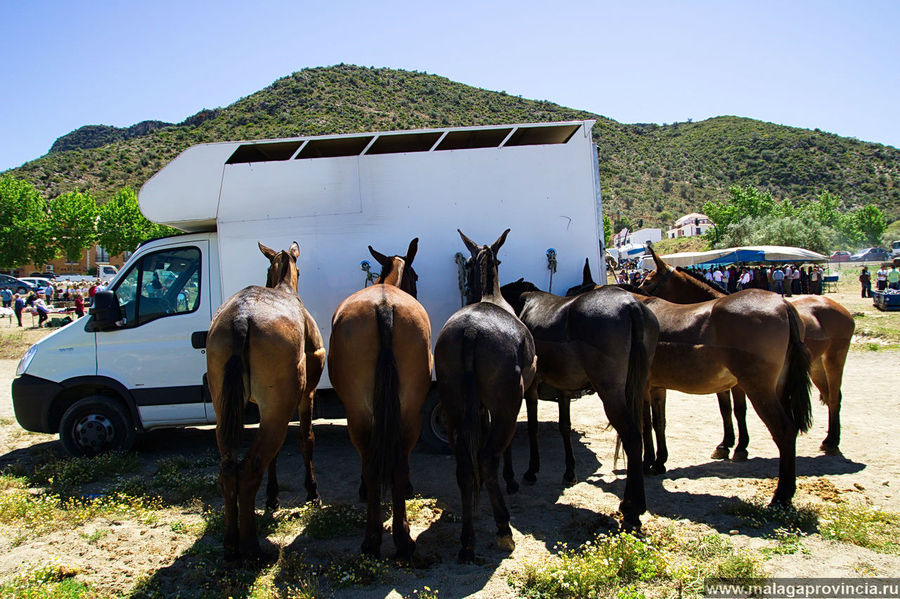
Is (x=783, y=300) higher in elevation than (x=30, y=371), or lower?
higher

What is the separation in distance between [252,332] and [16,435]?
22.0ft

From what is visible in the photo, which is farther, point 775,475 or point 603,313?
point 775,475

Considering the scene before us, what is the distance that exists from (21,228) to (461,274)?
52.6 m

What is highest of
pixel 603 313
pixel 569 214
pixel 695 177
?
pixel 695 177

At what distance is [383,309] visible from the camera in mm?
4316

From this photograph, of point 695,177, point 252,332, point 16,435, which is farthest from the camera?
point 695,177

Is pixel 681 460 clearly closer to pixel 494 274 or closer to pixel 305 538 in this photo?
pixel 494 274

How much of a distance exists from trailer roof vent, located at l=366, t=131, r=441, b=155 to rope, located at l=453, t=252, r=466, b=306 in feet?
5.10

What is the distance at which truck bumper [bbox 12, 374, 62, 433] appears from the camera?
21.0 feet

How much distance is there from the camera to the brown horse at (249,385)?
13.2ft

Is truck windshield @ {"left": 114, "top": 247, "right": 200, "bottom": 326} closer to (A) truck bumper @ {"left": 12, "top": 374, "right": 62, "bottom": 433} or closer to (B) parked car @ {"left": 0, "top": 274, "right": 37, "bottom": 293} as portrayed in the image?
(A) truck bumper @ {"left": 12, "top": 374, "right": 62, "bottom": 433}

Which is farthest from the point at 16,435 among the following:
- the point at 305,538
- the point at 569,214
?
the point at 569,214

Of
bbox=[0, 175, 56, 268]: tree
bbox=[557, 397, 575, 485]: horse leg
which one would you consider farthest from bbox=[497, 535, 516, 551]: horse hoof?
bbox=[0, 175, 56, 268]: tree

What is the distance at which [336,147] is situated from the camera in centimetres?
676
